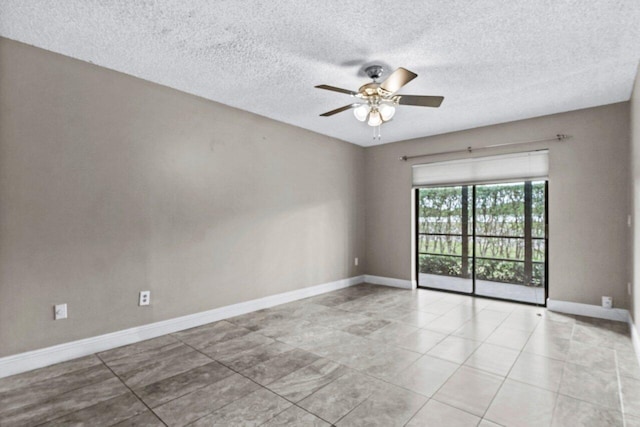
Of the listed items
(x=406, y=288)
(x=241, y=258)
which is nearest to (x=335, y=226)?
(x=406, y=288)

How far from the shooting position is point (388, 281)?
226 inches

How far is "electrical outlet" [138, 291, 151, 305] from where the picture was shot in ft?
10.5

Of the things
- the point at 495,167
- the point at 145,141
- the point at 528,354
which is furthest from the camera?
the point at 495,167

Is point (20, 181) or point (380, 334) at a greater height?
point (20, 181)

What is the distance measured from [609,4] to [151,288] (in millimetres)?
4282

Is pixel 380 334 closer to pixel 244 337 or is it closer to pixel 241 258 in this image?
pixel 244 337

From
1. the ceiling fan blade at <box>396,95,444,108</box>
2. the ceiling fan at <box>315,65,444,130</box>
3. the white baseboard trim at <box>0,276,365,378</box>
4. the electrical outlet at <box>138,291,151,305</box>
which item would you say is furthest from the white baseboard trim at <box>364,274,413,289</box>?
the electrical outlet at <box>138,291,151,305</box>

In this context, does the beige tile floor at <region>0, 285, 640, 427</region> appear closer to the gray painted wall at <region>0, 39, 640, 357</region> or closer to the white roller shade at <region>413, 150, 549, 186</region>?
the gray painted wall at <region>0, 39, 640, 357</region>

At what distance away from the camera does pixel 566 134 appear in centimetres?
410

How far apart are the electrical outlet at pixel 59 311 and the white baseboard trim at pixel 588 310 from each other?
5356mm

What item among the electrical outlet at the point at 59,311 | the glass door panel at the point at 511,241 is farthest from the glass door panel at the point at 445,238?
the electrical outlet at the point at 59,311

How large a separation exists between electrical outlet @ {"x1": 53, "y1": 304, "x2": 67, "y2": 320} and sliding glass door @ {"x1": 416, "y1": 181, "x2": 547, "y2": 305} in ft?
15.8

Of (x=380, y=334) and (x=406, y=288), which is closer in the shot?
(x=380, y=334)

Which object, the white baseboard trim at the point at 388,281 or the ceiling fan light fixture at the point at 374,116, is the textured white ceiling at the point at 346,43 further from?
the white baseboard trim at the point at 388,281
